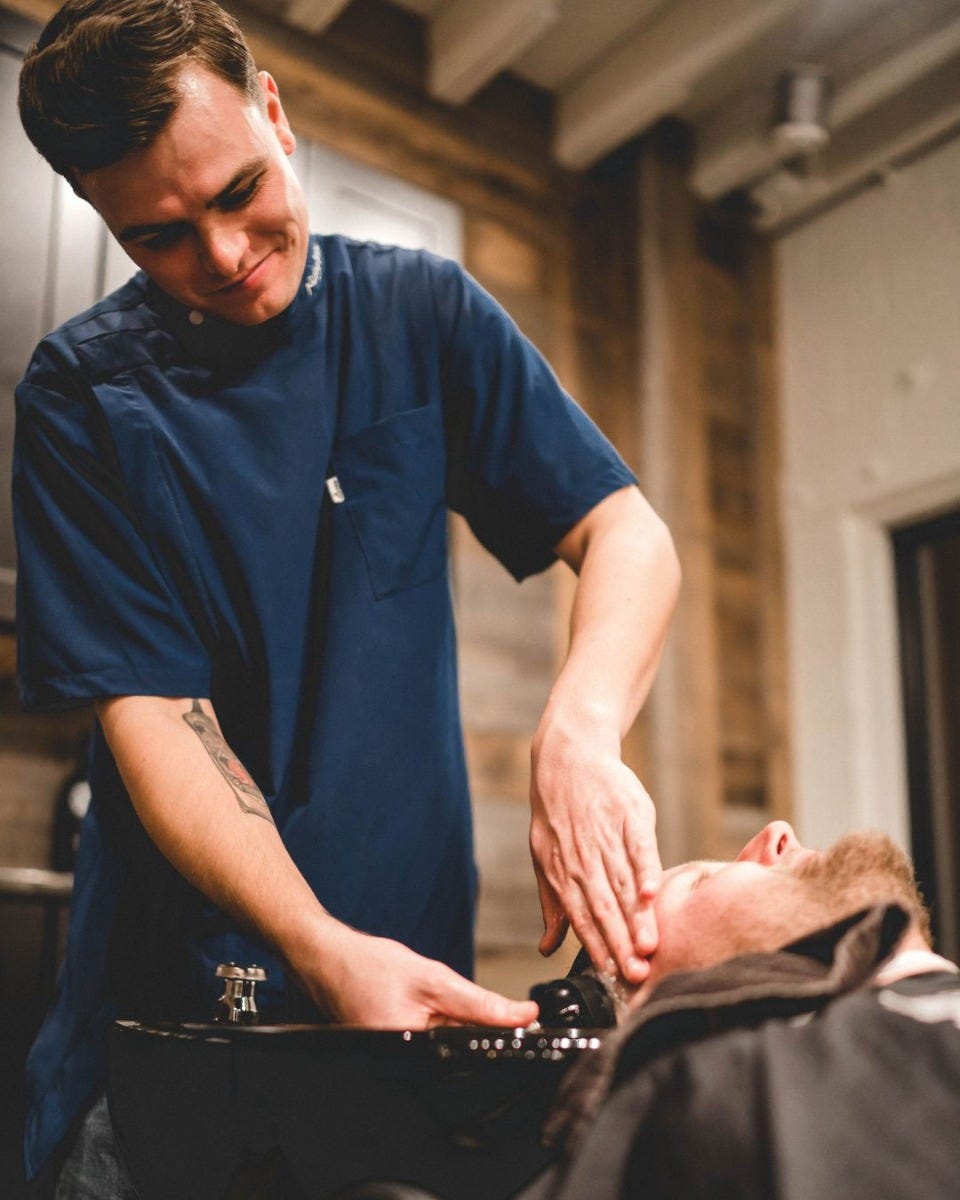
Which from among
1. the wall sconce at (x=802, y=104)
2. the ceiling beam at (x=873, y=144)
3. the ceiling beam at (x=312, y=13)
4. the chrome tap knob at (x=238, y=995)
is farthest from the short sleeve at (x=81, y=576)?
the ceiling beam at (x=873, y=144)

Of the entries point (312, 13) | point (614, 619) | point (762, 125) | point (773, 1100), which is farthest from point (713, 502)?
point (773, 1100)

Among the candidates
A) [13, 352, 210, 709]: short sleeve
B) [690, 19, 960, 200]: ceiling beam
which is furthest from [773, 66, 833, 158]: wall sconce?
[13, 352, 210, 709]: short sleeve

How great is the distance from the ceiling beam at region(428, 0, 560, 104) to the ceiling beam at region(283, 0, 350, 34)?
0.32 meters

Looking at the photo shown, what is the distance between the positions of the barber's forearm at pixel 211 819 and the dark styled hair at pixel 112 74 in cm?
52

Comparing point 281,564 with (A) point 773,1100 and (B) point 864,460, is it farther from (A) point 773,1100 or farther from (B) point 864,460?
(B) point 864,460

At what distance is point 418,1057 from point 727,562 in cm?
325

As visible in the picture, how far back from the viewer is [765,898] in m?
1.03

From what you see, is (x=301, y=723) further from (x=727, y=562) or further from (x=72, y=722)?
(x=727, y=562)

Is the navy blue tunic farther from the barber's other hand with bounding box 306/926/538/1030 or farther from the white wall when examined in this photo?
the white wall

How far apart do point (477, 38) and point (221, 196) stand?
242 cm

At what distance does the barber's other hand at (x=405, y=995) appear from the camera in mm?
855

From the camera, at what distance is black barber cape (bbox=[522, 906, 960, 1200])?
64cm

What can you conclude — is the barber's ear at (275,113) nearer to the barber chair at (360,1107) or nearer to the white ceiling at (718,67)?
the barber chair at (360,1107)

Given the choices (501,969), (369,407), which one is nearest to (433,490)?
(369,407)
